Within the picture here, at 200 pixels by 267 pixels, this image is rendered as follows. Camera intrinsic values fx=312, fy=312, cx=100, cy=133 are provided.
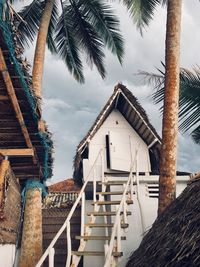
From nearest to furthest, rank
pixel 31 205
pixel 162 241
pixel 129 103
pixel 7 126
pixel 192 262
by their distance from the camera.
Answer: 1. pixel 192 262
2. pixel 162 241
3. pixel 7 126
4. pixel 31 205
5. pixel 129 103

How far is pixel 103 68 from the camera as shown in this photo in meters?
13.1

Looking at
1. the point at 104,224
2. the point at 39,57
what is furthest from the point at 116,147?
the point at 104,224

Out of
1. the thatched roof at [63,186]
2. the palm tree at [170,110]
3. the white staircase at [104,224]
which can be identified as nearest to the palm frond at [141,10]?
the palm tree at [170,110]

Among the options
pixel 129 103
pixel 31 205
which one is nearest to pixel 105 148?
pixel 129 103

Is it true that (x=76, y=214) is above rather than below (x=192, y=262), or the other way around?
above

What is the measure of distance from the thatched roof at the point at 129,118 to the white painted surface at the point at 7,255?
14.0 ft

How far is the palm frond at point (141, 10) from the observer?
1016 cm

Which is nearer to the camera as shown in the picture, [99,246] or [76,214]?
[99,246]

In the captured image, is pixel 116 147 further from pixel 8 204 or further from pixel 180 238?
pixel 180 238

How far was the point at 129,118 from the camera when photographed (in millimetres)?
12820

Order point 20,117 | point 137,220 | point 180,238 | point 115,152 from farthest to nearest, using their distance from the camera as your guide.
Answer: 1. point 115,152
2. point 137,220
3. point 20,117
4. point 180,238

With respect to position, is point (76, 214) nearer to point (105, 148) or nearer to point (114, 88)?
point (105, 148)

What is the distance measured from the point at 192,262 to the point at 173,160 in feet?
13.5

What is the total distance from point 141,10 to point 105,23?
2.55m
